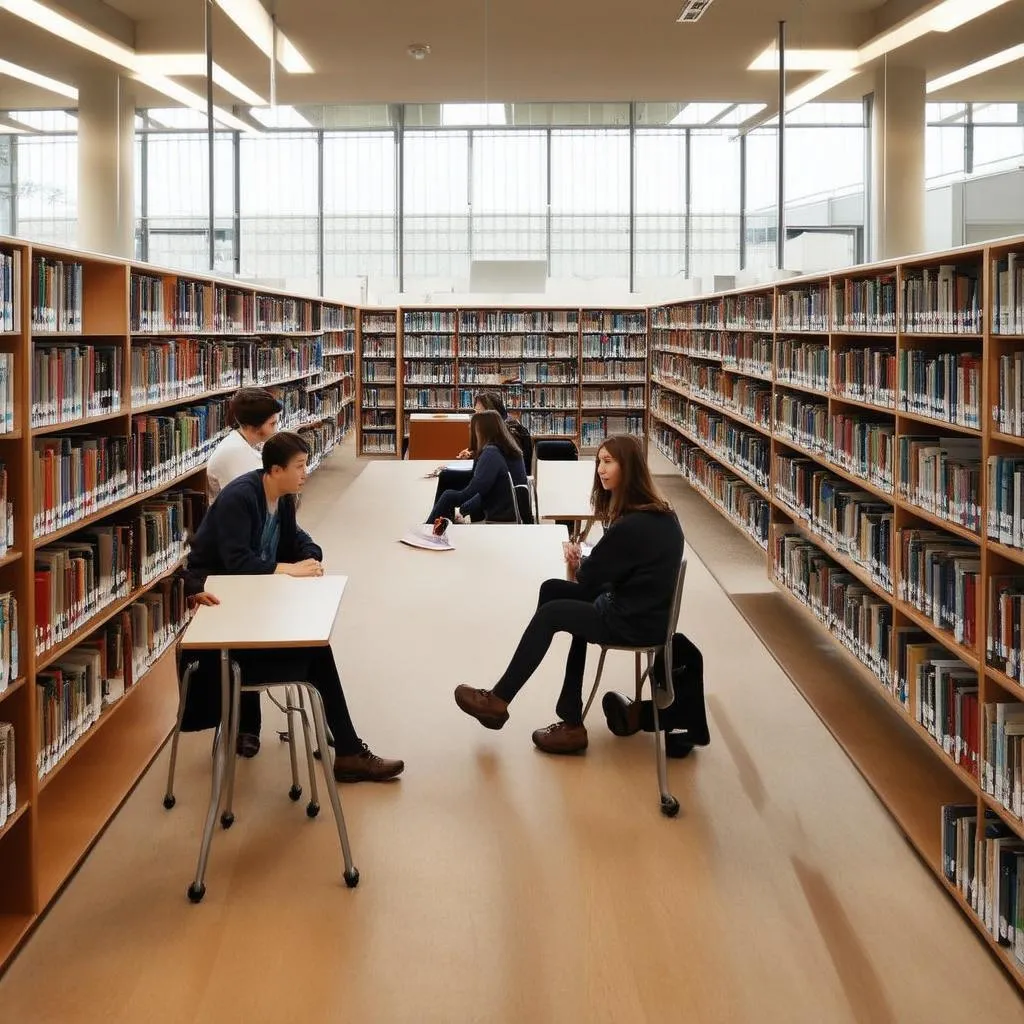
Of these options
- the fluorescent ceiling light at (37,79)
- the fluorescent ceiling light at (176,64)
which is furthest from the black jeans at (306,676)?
the fluorescent ceiling light at (176,64)

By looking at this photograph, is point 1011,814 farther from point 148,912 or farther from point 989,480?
point 148,912

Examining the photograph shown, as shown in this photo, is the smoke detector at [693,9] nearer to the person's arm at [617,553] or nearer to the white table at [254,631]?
the person's arm at [617,553]

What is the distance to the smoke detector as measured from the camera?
23.5 ft

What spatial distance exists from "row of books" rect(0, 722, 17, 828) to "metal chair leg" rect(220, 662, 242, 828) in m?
0.56

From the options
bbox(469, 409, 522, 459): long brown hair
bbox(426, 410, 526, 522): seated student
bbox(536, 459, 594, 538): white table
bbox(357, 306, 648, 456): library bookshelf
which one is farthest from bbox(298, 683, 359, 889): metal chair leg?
bbox(357, 306, 648, 456): library bookshelf

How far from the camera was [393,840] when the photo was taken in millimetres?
3242

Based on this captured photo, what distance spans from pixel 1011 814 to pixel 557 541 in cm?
269

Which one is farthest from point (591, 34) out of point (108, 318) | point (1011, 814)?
point (1011, 814)

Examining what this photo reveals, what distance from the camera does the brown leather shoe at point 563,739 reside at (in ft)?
12.7

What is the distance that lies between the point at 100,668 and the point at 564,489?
318 cm

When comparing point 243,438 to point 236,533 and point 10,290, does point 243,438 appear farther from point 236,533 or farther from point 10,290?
point 10,290

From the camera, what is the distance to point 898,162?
7.13 m

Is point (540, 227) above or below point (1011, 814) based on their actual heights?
above

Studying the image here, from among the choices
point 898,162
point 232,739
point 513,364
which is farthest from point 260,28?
point 232,739
